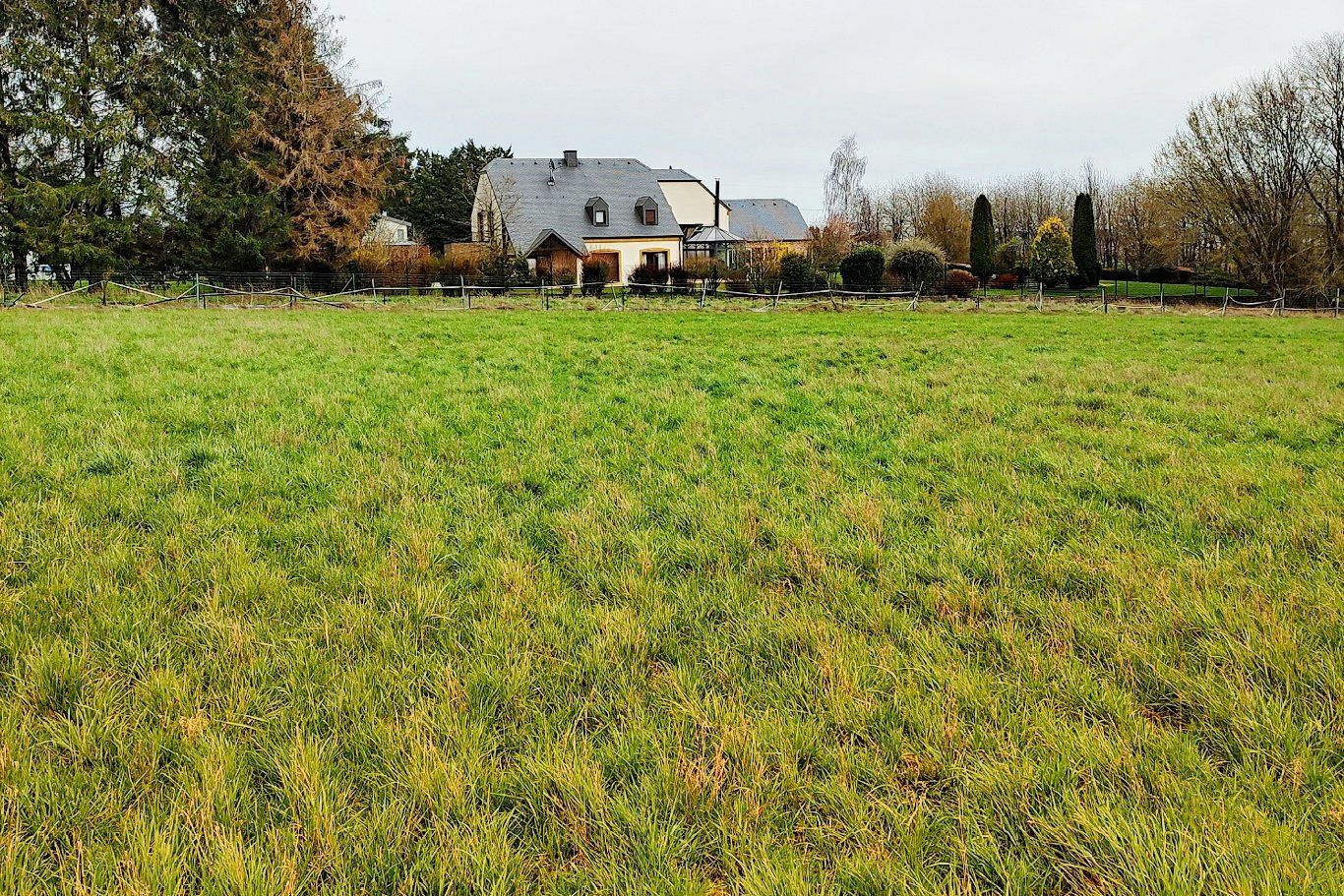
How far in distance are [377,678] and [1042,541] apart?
3194 mm

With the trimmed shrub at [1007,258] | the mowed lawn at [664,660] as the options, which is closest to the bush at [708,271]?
the trimmed shrub at [1007,258]

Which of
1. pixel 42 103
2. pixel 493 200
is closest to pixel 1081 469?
pixel 42 103

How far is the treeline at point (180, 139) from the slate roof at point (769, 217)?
41610mm

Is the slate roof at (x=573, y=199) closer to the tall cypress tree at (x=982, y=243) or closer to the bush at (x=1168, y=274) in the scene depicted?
the tall cypress tree at (x=982, y=243)

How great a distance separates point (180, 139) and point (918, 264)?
31.9 meters

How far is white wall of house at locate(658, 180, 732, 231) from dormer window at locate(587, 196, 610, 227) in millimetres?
16109

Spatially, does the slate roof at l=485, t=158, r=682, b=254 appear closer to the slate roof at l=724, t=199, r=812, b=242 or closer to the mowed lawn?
the slate roof at l=724, t=199, r=812, b=242

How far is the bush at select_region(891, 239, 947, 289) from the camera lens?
109ft

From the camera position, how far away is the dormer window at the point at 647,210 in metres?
47.6

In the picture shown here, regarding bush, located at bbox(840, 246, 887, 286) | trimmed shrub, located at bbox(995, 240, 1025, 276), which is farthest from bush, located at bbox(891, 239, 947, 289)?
trimmed shrub, located at bbox(995, 240, 1025, 276)

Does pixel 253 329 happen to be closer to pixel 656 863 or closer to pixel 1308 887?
pixel 656 863

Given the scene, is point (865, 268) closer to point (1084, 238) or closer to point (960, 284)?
point (960, 284)

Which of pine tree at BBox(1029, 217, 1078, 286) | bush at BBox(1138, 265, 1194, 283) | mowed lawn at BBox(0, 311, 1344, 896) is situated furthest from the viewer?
bush at BBox(1138, 265, 1194, 283)

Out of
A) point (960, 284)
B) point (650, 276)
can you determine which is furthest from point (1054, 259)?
point (650, 276)
